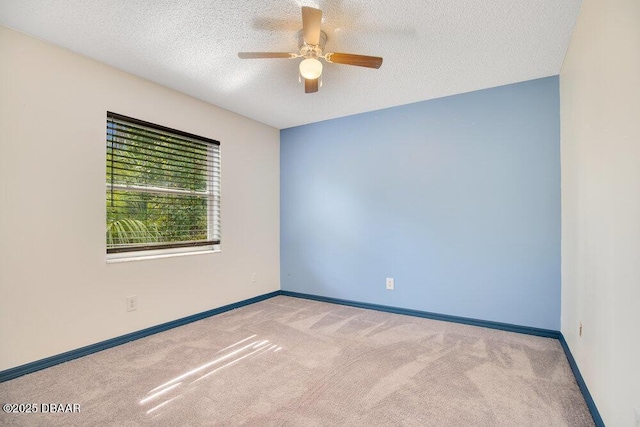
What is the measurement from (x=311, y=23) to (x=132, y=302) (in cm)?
254

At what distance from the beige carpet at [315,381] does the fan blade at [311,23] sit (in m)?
2.12

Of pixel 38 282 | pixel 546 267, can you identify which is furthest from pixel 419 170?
pixel 38 282

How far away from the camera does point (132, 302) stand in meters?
2.59

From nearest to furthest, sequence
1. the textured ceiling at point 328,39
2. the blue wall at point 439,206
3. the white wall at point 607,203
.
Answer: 1. the white wall at point 607,203
2. the textured ceiling at point 328,39
3. the blue wall at point 439,206

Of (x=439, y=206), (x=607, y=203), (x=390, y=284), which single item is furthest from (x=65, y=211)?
(x=607, y=203)

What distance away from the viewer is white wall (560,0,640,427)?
1158mm

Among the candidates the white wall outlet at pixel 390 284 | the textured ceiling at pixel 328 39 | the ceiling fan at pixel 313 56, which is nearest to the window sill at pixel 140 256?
the textured ceiling at pixel 328 39

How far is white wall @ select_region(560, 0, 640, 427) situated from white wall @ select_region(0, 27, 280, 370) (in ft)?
10.2

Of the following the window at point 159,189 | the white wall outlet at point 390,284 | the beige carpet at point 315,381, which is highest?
the window at point 159,189

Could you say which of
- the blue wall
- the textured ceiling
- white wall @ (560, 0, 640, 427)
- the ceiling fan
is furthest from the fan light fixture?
the blue wall

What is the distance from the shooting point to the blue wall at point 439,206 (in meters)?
2.68

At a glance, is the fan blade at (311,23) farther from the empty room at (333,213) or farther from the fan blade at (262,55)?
the fan blade at (262,55)

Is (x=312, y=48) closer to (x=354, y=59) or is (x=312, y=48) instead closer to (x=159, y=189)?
(x=354, y=59)

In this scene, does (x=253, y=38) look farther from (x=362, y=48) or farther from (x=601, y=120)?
(x=601, y=120)
